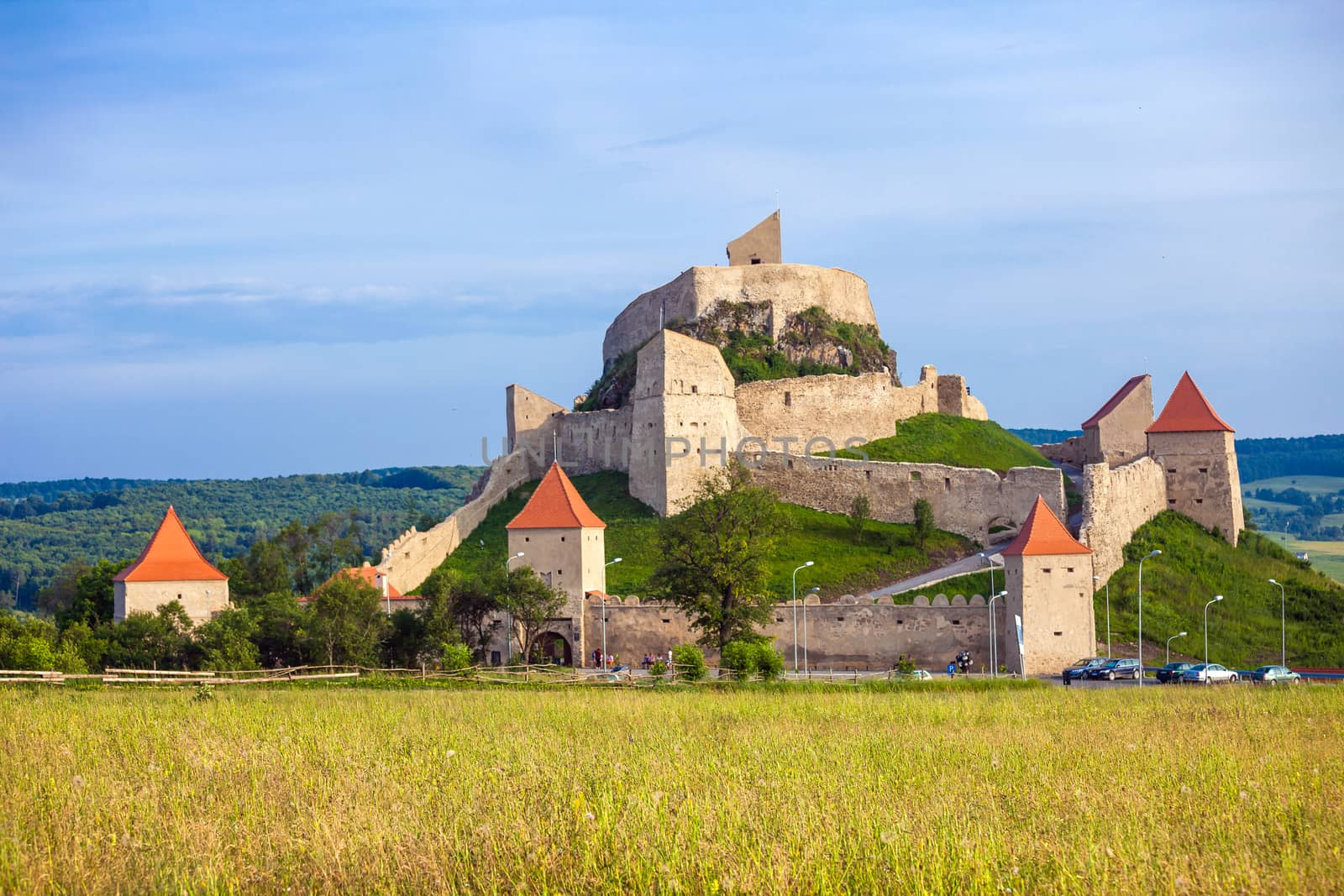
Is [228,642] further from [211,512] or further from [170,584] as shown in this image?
[211,512]

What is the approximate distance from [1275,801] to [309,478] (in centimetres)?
16467

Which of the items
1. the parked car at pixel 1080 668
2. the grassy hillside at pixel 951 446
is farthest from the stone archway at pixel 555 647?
the grassy hillside at pixel 951 446

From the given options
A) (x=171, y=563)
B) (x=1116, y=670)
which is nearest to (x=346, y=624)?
(x=171, y=563)

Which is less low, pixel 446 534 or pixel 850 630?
pixel 446 534

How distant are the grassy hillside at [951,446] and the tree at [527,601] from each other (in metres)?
18.6

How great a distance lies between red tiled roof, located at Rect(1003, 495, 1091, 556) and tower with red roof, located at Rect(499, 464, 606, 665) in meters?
12.1

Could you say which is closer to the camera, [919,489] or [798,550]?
[798,550]

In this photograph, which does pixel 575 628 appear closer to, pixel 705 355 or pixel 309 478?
pixel 705 355

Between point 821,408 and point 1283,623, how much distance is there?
2107cm

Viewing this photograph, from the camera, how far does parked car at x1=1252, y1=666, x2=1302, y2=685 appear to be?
31.6 metres

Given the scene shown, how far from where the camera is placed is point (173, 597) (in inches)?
1555

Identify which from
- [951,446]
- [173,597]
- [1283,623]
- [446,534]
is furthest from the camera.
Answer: [951,446]

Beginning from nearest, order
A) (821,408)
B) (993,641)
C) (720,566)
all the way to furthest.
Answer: (993,641)
(720,566)
(821,408)

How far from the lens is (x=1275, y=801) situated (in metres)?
12.4
